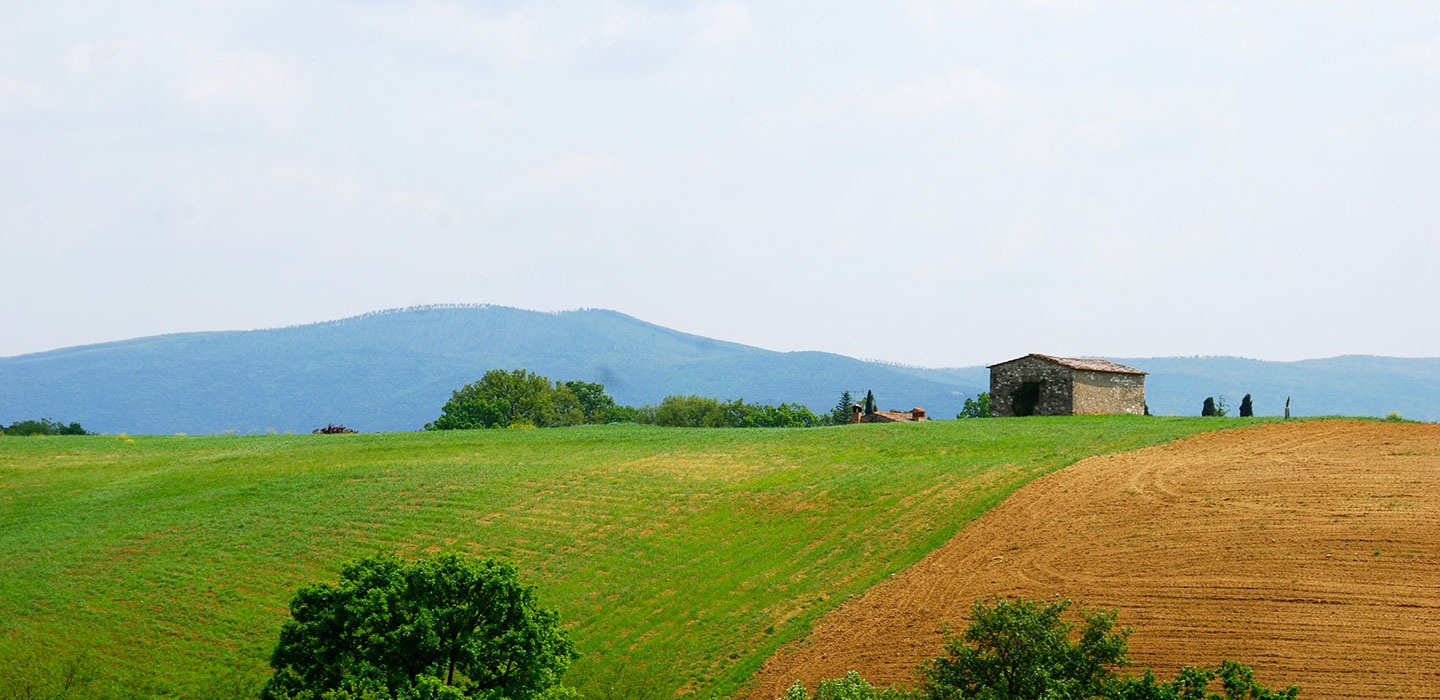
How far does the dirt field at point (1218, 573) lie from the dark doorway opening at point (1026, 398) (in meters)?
24.0

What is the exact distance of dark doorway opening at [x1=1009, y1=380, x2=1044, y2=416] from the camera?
6694cm

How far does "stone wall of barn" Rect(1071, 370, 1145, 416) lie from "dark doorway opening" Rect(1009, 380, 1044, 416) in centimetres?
246

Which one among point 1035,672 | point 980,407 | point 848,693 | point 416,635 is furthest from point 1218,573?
point 980,407

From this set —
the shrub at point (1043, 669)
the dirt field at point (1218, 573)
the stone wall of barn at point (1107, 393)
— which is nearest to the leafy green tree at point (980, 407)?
the stone wall of barn at point (1107, 393)

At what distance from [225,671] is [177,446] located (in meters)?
41.3

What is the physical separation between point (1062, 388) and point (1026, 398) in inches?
104

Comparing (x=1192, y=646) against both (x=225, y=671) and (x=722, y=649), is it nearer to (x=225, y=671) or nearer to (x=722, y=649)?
(x=722, y=649)

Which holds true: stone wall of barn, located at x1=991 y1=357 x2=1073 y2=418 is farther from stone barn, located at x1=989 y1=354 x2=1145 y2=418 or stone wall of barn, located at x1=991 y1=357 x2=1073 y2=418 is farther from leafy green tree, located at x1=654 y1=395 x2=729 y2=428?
leafy green tree, located at x1=654 y1=395 x2=729 y2=428

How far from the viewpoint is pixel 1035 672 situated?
21.7 meters

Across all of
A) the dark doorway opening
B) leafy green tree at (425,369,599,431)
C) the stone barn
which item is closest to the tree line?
leafy green tree at (425,369,599,431)

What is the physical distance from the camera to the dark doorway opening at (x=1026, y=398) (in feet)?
220

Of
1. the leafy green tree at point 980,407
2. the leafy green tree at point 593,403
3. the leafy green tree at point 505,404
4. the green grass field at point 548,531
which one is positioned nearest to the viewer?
the green grass field at point 548,531

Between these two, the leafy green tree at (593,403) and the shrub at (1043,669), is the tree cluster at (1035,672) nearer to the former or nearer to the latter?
the shrub at (1043,669)

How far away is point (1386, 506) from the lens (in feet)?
113
